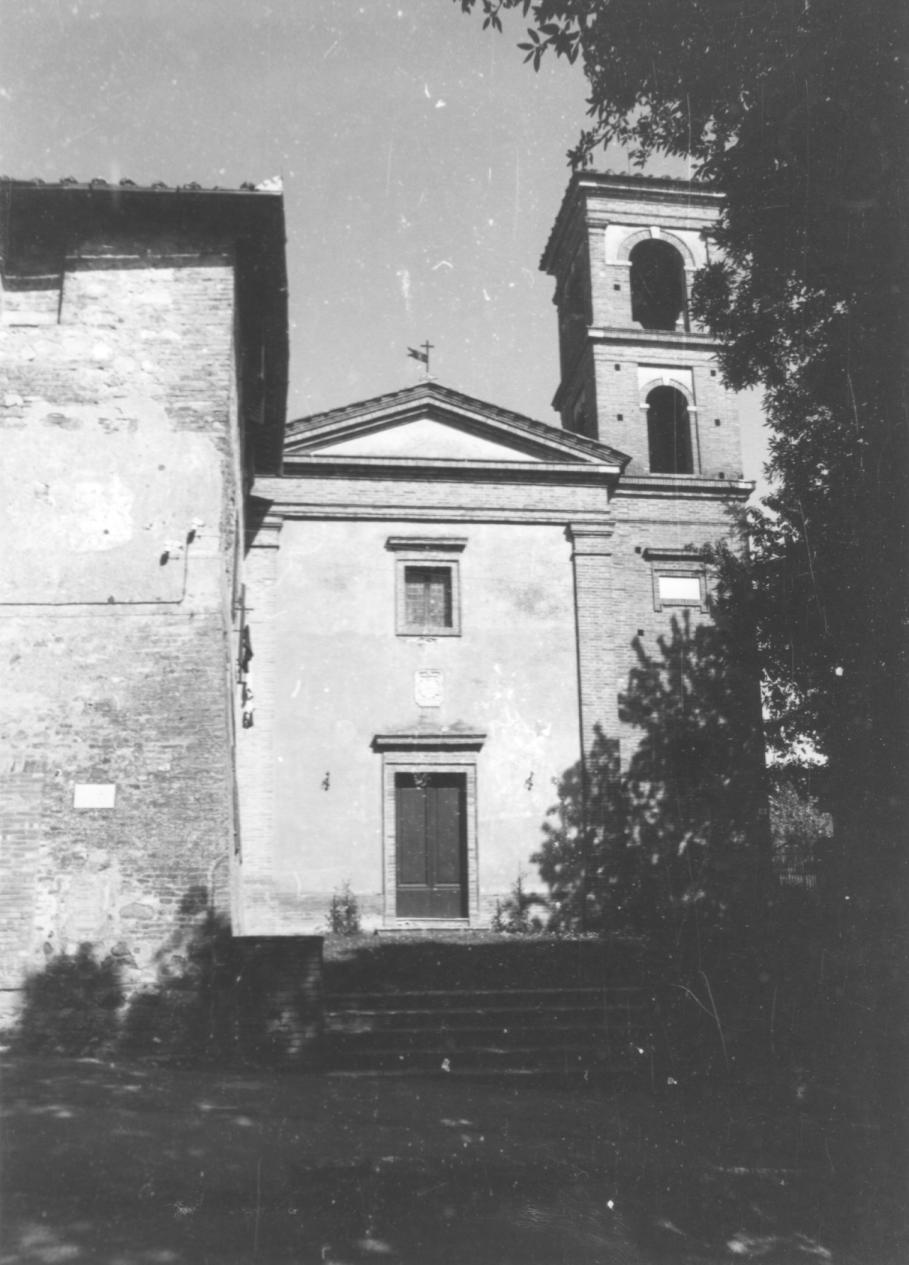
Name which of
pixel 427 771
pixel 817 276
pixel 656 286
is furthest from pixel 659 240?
pixel 817 276

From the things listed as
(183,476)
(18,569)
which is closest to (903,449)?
(183,476)

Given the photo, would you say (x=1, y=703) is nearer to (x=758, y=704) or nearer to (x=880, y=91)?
(x=880, y=91)

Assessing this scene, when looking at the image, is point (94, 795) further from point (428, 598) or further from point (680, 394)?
point (680, 394)

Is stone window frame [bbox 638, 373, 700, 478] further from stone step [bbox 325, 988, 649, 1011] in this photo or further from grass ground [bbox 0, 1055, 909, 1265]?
grass ground [bbox 0, 1055, 909, 1265]

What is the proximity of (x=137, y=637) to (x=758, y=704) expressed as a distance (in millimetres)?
12229

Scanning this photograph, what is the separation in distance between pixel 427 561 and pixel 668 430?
20.2 feet

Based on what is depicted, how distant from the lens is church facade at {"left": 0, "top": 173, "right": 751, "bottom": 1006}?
8117mm

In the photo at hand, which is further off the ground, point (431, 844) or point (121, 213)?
point (121, 213)

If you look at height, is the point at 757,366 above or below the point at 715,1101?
above

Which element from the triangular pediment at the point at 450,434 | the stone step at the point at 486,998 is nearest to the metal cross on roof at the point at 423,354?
the triangular pediment at the point at 450,434

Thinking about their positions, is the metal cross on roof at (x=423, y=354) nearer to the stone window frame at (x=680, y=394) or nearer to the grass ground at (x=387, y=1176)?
the stone window frame at (x=680, y=394)

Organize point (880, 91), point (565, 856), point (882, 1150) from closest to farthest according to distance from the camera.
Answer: point (880, 91) → point (882, 1150) → point (565, 856)

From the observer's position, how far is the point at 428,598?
16.8 m

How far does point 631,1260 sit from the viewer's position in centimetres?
518
